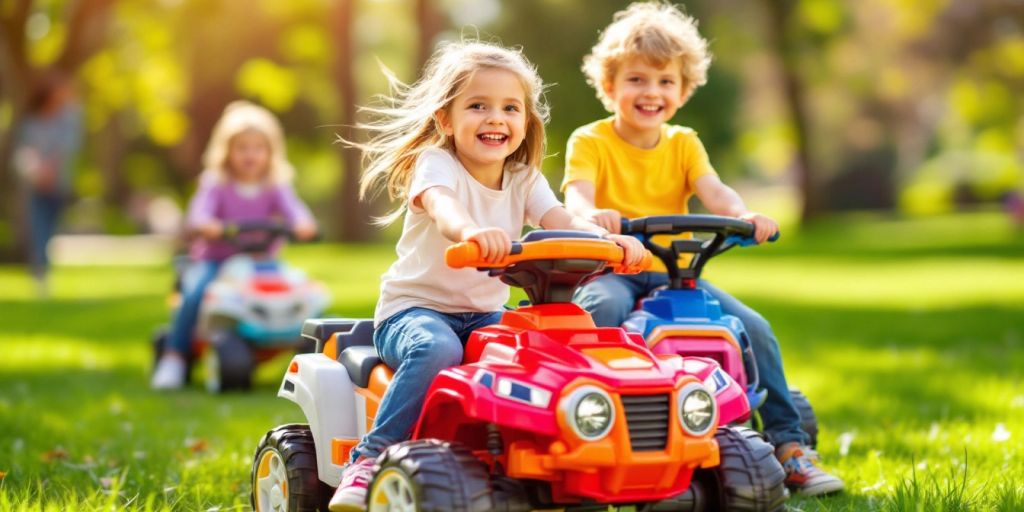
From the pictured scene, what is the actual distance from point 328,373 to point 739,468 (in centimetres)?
131

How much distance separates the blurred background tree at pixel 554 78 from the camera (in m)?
25.5

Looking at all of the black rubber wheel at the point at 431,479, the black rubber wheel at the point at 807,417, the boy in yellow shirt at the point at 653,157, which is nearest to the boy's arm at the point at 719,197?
the boy in yellow shirt at the point at 653,157

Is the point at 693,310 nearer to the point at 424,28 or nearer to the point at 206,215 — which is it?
the point at 206,215

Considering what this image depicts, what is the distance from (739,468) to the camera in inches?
134

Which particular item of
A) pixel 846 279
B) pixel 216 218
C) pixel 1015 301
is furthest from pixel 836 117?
pixel 216 218

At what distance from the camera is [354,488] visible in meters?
3.47

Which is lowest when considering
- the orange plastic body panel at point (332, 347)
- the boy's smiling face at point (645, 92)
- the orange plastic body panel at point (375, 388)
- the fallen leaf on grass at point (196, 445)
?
the fallen leaf on grass at point (196, 445)

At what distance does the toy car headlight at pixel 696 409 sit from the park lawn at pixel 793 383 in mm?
652

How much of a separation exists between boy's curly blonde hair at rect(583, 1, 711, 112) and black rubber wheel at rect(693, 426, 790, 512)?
1878 mm

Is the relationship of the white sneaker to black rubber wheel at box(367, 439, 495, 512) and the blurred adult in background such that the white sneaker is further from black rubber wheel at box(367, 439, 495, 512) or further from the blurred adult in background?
the blurred adult in background

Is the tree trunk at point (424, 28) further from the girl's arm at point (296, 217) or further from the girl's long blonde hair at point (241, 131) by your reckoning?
the girl's arm at point (296, 217)

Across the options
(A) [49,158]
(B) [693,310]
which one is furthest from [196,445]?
(A) [49,158]

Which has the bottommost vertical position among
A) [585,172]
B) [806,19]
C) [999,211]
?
[585,172]

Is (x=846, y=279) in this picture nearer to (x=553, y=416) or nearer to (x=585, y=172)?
(x=585, y=172)
